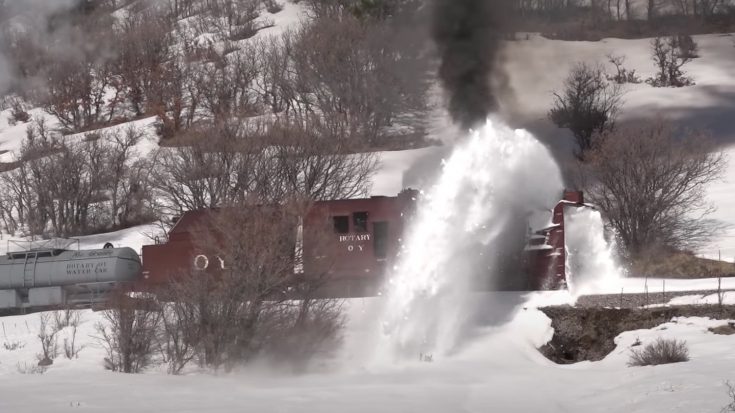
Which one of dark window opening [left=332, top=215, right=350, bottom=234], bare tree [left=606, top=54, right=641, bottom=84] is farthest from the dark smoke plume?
bare tree [left=606, top=54, right=641, bottom=84]

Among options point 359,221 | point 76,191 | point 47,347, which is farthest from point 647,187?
point 76,191

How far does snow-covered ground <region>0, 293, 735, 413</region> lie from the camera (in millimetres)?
17203

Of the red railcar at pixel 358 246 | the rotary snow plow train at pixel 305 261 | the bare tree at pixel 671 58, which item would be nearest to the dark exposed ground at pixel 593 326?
the rotary snow plow train at pixel 305 261

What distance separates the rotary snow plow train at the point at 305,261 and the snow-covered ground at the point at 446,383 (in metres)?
1.28

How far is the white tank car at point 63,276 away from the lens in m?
34.1

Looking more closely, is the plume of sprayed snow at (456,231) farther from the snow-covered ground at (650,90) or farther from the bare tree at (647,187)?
the bare tree at (647,187)

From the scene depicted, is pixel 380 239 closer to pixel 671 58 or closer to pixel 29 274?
pixel 29 274

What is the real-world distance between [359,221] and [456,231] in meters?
4.45

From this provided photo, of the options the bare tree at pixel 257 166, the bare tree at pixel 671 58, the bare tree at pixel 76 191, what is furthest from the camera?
the bare tree at pixel 671 58

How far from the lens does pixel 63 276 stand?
34.7m

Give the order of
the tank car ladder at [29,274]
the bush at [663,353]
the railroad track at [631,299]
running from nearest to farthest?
the bush at [663,353], the railroad track at [631,299], the tank car ladder at [29,274]

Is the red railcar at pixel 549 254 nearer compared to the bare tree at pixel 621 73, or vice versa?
the red railcar at pixel 549 254

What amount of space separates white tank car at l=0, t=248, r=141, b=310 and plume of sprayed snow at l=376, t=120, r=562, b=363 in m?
12.4

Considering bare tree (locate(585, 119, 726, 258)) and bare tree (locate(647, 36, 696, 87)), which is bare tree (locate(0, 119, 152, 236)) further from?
bare tree (locate(647, 36, 696, 87))
